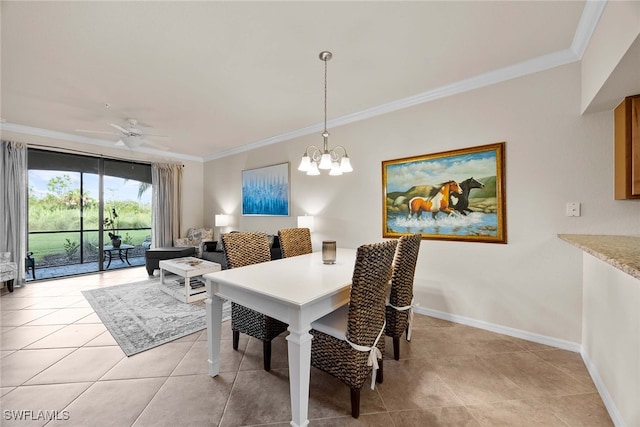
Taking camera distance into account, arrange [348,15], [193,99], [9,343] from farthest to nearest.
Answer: [193,99] → [9,343] → [348,15]

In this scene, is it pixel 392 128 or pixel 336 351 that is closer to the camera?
pixel 336 351

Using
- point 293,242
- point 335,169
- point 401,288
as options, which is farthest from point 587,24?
point 293,242

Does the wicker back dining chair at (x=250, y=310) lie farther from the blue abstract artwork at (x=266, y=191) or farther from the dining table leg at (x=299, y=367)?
the blue abstract artwork at (x=266, y=191)

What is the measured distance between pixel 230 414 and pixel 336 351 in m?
0.74

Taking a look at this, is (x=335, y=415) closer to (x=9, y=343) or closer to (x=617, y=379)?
(x=617, y=379)

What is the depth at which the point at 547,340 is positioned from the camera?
7.17 feet

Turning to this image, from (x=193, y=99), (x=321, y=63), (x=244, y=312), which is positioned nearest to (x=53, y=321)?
(x=244, y=312)

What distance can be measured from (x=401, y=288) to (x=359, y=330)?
2.16 ft

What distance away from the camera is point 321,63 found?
224 centimetres

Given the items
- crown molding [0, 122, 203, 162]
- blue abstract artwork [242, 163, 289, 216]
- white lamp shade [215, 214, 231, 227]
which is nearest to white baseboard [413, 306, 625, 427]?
blue abstract artwork [242, 163, 289, 216]

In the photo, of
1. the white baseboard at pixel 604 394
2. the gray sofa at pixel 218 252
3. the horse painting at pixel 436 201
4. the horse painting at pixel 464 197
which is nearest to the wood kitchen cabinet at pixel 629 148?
the horse painting at pixel 464 197

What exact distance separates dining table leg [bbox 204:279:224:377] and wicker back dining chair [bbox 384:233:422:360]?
4.17 feet

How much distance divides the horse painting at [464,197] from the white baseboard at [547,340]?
1129 millimetres

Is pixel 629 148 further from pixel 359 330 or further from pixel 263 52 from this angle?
Answer: pixel 263 52
